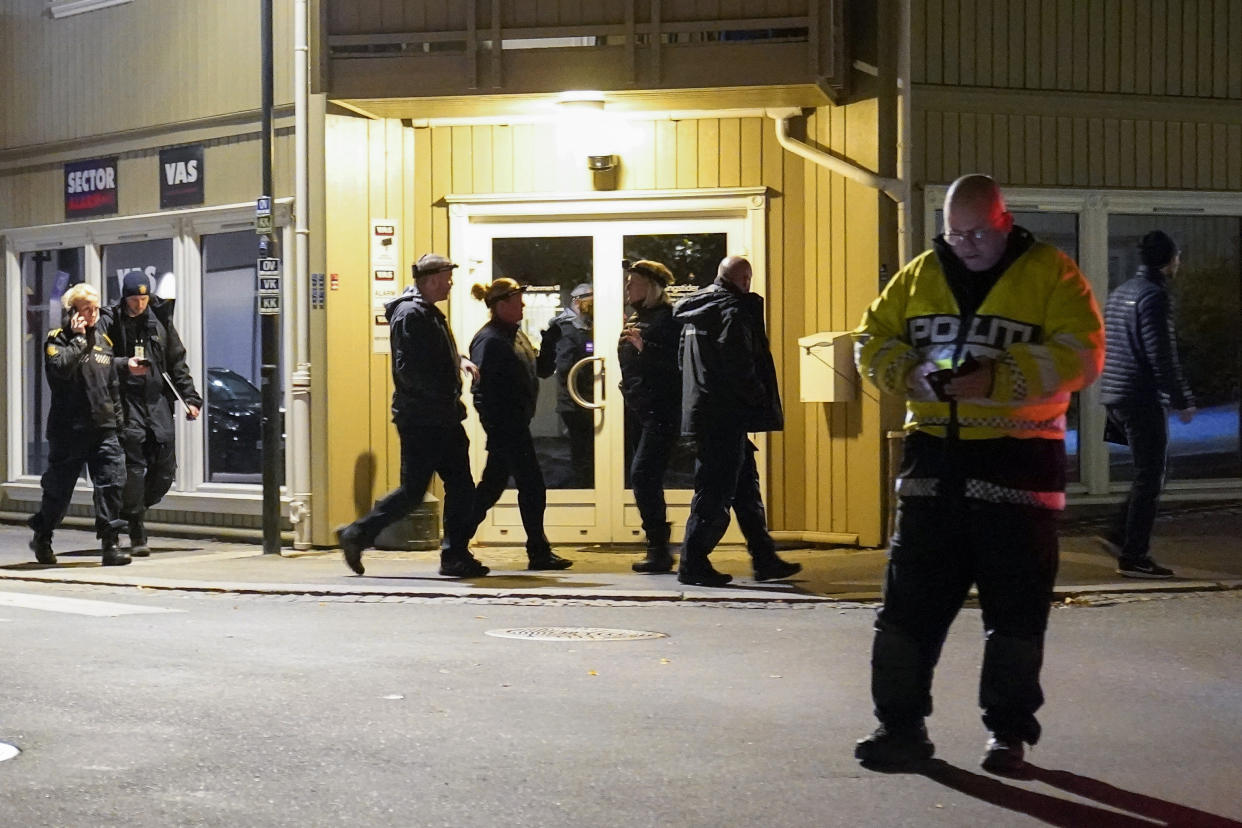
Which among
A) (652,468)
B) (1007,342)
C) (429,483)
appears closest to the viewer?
(1007,342)

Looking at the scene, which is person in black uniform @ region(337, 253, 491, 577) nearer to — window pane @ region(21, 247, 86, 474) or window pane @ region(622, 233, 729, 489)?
window pane @ region(622, 233, 729, 489)

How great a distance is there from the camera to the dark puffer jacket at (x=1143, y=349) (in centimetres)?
1018

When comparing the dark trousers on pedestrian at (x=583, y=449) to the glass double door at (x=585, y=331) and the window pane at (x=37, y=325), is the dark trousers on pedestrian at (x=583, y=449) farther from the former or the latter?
the window pane at (x=37, y=325)

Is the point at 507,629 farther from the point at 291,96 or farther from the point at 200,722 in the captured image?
the point at 291,96

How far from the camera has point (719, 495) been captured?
33.6 feet

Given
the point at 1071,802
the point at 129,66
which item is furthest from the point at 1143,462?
the point at 129,66

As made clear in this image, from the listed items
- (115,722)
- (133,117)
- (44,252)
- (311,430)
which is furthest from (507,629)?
(44,252)

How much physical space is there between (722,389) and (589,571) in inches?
69.5

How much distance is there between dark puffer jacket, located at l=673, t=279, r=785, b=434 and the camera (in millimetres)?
10219

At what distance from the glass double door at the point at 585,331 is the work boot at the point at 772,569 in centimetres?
222

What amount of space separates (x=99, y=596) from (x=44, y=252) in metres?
6.05

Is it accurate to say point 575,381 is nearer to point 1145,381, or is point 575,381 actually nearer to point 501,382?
point 501,382

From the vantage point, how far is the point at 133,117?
14.6m

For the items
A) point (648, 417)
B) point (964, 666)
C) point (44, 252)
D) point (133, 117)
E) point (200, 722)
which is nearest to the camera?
point (200, 722)
